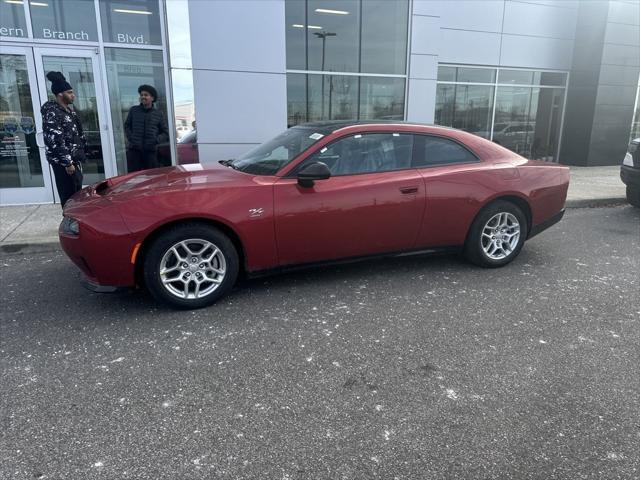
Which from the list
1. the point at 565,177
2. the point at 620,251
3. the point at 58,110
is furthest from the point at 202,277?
the point at 620,251

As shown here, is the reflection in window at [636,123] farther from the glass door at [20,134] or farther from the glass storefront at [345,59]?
the glass door at [20,134]

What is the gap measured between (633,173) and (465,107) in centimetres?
566

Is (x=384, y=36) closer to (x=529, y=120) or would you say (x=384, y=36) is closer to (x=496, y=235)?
(x=529, y=120)

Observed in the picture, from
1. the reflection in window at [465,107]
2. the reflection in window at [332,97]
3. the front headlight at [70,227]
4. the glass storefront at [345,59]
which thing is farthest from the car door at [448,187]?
the reflection in window at [465,107]

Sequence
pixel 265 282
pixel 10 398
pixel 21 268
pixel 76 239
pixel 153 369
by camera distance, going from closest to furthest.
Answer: pixel 10 398 → pixel 153 369 → pixel 76 239 → pixel 265 282 → pixel 21 268

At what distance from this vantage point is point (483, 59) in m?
12.3

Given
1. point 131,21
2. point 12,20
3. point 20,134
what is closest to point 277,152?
point 131,21

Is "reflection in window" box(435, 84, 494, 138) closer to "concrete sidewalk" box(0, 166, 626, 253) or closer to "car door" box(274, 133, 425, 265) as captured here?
"concrete sidewalk" box(0, 166, 626, 253)

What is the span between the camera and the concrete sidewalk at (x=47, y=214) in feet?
19.2

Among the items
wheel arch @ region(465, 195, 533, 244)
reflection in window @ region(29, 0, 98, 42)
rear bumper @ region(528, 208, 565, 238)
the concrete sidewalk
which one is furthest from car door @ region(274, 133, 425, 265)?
reflection in window @ region(29, 0, 98, 42)

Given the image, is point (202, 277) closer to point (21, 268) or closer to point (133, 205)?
point (133, 205)

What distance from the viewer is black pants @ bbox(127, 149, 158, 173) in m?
7.34

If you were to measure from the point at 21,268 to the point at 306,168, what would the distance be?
342 cm

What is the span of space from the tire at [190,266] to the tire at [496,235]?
250 cm
